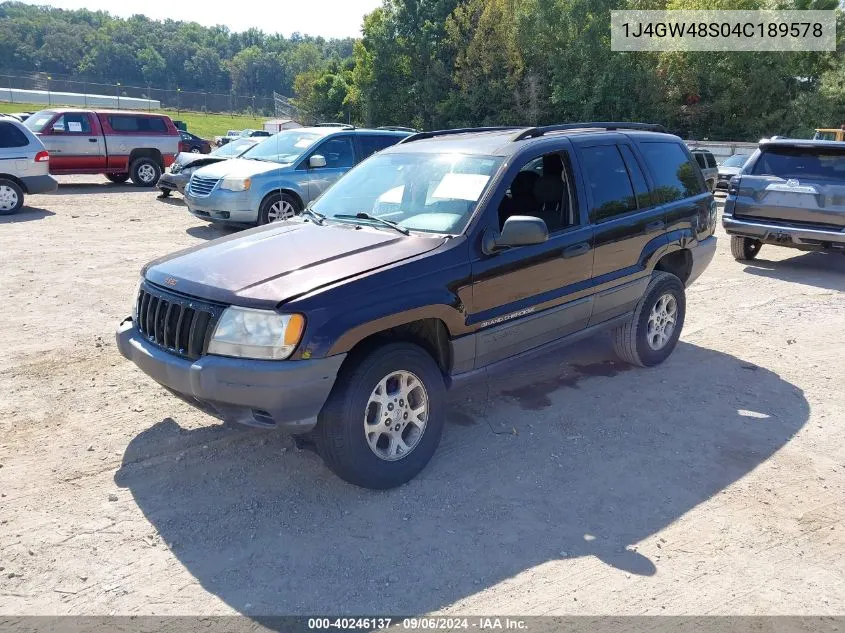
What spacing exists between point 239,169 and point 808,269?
29.2 ft

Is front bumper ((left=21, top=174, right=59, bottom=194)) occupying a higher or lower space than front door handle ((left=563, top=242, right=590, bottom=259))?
higher

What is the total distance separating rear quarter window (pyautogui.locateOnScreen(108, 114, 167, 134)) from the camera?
17391 millimetres

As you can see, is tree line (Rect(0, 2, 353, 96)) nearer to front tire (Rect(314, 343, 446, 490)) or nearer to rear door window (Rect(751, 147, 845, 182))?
rear door window (Rect(751, 147, 845, 182))

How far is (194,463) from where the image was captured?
4.23 m

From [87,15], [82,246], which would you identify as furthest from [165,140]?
[87,15]

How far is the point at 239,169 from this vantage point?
38.0 feet

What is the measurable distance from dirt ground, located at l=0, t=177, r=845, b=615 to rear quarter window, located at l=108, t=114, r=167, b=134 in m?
12.7

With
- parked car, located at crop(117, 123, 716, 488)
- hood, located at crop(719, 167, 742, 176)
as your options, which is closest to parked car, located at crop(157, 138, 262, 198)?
parked car, located at crop(117, 123, 716, 488)

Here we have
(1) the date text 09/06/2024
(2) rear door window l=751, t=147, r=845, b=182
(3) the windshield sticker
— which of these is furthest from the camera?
(2) rear door window l=751, t=147, r=845, b=182

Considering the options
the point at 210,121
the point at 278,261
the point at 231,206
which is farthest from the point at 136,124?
the point at 210,121

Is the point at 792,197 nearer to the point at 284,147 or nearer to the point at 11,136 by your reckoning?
the point at 284,147

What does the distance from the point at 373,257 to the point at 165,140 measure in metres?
16.0

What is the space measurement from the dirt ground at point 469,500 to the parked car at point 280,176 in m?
5.10

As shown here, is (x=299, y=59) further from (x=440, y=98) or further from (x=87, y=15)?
(x=440, y=98)
